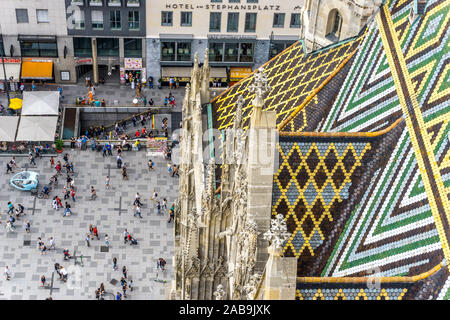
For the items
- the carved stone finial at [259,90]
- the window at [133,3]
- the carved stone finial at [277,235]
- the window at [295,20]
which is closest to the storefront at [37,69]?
the window at [133,3]

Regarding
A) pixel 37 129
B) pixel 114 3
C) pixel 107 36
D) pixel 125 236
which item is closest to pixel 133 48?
pixel 107 36

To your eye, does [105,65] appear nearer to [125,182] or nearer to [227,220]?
[125,182]

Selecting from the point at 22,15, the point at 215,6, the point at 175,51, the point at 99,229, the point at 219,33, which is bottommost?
the point at 99,229

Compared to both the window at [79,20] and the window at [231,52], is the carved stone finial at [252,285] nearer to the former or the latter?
the window at [231,52]

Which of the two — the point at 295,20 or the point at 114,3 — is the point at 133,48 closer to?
the point at 114,3

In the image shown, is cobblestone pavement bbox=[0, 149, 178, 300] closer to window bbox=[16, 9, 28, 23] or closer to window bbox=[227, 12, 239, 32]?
window bbox=[16, 9, 28, 23]

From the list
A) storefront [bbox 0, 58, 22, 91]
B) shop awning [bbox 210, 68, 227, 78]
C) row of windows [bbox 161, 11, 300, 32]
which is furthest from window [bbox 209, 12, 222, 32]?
storefront [bbox 0, 58, 22, 91]
